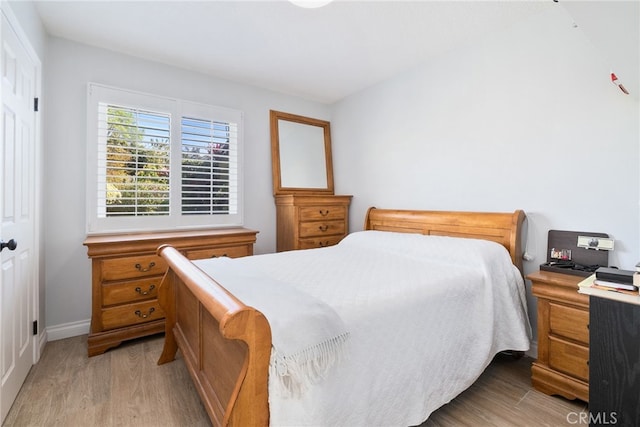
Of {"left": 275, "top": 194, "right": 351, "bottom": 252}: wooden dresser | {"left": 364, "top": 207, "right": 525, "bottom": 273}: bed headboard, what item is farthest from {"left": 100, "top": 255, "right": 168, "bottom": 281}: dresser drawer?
{"left": 364, "top": 207, "right": 525, "bottom": 273}: bed headboard

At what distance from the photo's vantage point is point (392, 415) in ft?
4.24

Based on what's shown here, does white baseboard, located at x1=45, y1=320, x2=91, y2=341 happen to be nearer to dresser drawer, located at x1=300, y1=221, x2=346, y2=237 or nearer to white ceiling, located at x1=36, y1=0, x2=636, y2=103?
dresser drawer, located at x1=300, y1=221, x2=346, y2=237

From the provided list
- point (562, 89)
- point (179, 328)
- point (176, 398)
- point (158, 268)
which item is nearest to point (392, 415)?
point (176, 398)

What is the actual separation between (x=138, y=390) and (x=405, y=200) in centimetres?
269

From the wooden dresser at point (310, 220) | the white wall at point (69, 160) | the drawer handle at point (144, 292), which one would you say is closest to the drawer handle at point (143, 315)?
the drawer handle at point (144, 292)

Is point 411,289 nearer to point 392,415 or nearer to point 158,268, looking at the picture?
point 392,415

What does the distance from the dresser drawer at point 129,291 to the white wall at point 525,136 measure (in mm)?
2410

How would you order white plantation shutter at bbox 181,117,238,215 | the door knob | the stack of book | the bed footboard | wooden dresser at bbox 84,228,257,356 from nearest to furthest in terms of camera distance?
1. the bed footboard
2. the stack of book
3. the door knob
4. wooden dresser at bbox 84,228,257,356
5. white plantation shutter at bbox 181,117,238,215

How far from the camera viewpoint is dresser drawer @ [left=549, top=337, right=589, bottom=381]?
5.44 ft

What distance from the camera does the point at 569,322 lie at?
172cm

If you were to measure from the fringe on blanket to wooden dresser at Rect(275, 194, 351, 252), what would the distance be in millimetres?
2212

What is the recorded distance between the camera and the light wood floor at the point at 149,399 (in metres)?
1.58

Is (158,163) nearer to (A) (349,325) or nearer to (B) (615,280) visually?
(A) (349,325)

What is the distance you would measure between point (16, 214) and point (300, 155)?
8.79 feet
